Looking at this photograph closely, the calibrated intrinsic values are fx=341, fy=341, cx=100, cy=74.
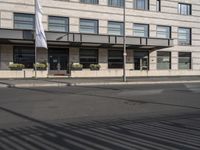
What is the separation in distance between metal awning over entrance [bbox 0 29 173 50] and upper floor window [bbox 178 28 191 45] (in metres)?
5.84

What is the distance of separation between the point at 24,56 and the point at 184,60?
2325 centimetres

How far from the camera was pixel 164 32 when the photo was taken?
46.3m

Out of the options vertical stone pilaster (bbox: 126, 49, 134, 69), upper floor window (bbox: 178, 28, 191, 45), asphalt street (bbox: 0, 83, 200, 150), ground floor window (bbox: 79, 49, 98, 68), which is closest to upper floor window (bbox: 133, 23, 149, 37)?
vertical stone pilaster (bbox: 126, 49, 134, 69)

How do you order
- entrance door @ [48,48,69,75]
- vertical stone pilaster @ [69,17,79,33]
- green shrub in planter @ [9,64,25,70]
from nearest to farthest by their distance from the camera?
green shrub in planter @ [9,64,25,70] → entrance door @ [48,48,69,75] → vertical stone pilaster @ [69,17,79,33]

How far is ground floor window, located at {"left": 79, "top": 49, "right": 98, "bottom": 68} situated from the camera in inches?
1571

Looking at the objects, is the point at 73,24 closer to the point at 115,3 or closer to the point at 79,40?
the point at 79,40

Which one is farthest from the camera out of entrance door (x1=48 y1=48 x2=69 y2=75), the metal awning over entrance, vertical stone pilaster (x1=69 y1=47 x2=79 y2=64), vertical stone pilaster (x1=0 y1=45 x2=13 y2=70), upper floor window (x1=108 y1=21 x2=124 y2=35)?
upper floor window (x1=108 y1=21 x2=124 y2=35)

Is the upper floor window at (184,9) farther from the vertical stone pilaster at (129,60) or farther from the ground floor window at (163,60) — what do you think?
the vertical stone pilaster at (129,60)

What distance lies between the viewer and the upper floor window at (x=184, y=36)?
48.0 m

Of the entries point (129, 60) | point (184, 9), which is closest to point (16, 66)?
point (129, 60)

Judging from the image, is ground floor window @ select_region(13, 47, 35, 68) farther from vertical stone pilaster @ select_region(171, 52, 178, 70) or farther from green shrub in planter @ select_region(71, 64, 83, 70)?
vertical stone pilaster @ select_region(171, 52, 178, 70)

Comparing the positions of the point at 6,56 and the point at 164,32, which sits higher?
the point at 164,32

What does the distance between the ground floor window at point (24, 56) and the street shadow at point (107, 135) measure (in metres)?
27.3

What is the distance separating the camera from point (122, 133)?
27.3 ft
